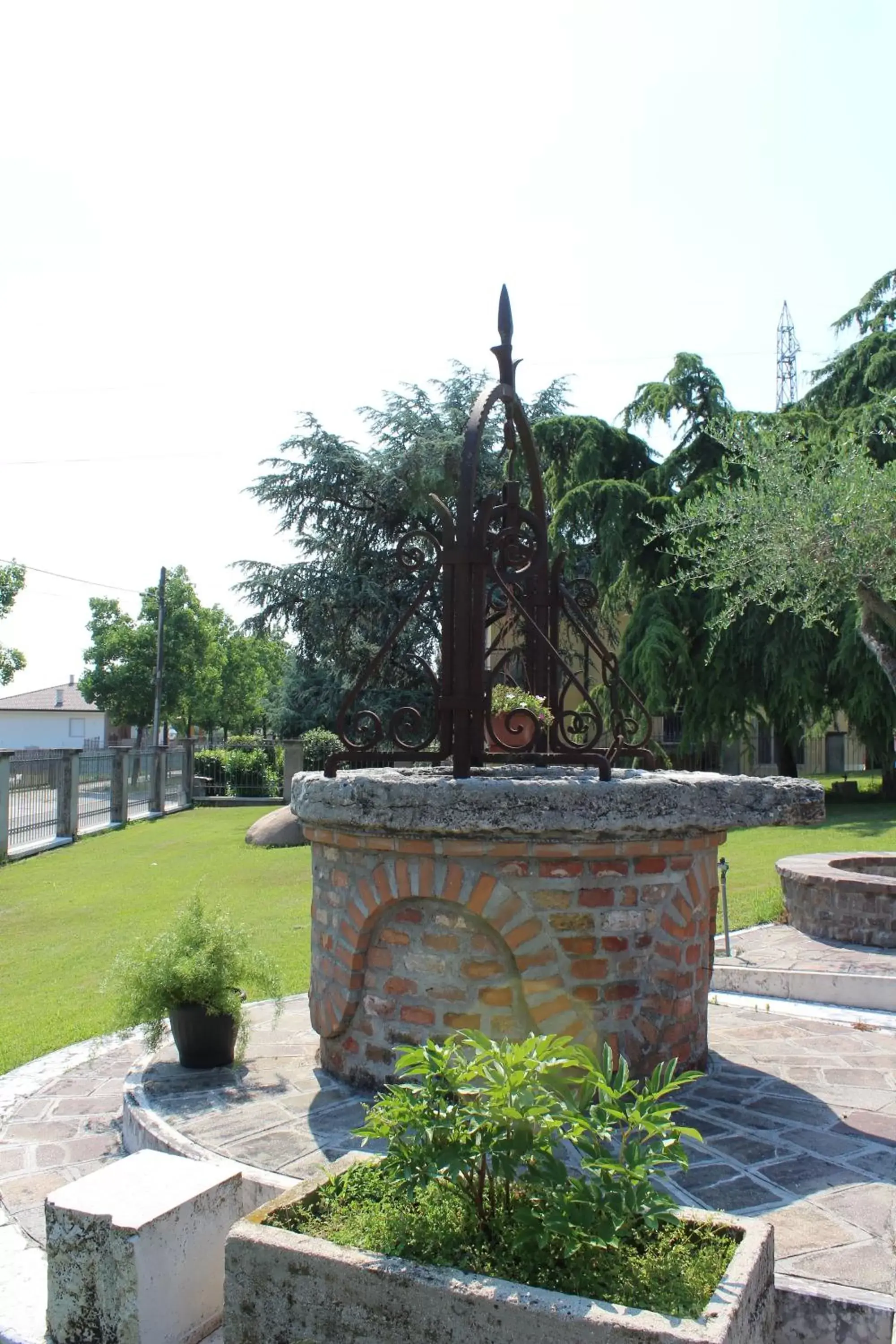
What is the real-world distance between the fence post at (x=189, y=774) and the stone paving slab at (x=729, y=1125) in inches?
867

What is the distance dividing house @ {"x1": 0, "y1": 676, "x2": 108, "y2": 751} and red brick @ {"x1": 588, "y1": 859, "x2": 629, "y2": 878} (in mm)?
60010

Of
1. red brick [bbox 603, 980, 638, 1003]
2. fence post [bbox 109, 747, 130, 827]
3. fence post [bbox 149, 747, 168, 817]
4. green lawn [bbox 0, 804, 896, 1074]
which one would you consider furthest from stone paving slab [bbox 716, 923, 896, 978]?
fence post [bbox 149, 747, 168, 817]

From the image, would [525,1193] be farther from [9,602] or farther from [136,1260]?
[9,602]

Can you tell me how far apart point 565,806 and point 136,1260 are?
6.85 ft

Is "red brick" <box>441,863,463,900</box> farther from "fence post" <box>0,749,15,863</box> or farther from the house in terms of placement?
the house

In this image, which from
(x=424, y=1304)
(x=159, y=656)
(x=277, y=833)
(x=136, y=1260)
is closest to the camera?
(x=424, y=1304)

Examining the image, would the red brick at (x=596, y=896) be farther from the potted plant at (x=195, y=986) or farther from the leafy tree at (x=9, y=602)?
the leafy tree at (x=9, y=602)

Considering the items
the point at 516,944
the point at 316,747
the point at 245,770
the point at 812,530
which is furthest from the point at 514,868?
the point at 245,770

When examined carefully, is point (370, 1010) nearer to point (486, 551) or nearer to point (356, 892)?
point (356, 892)

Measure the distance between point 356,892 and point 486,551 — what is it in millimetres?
1638

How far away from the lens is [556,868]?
14.0 feet

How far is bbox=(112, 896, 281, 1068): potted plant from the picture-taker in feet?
16.2

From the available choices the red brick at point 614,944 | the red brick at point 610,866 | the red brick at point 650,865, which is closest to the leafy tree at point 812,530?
the red brick at point 650,865

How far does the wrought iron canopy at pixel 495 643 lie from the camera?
479 cm
